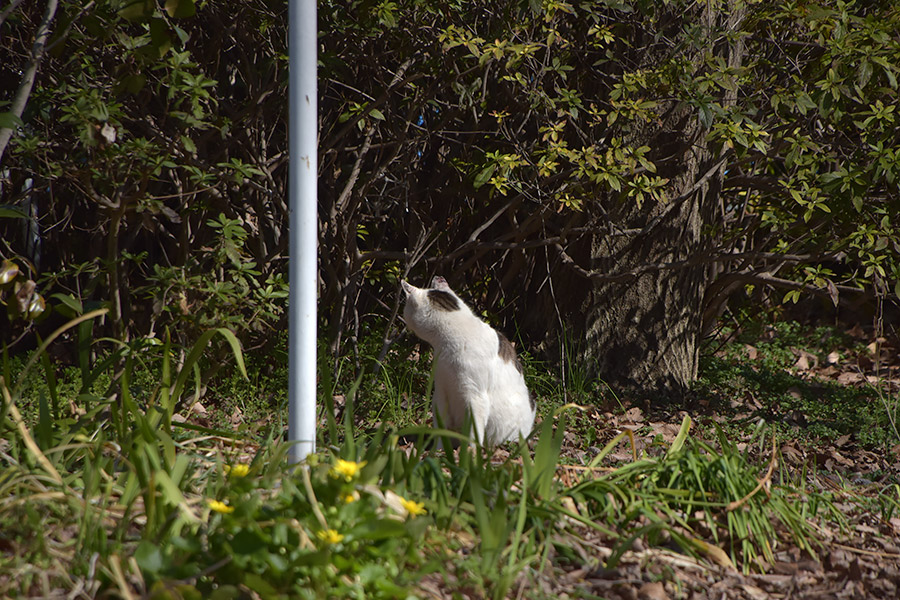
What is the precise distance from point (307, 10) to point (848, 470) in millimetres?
3182

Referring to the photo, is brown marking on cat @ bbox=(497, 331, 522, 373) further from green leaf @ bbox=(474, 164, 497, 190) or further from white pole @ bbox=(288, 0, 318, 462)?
white pole @ bbox=(288, 0, 318, 462)

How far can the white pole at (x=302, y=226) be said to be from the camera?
2.21m

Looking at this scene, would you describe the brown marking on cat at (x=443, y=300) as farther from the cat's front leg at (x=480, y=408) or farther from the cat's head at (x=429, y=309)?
the cat's front leg at (x=480, y=408)

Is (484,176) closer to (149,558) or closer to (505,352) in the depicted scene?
(505,352)

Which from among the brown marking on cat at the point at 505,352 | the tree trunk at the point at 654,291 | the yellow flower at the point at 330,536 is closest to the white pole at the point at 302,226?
the yellow flower at the point at 330,536

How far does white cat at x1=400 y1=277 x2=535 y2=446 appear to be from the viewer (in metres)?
3.29

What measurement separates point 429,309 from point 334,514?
5.88ft

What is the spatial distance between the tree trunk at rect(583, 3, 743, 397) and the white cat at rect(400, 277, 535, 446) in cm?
148

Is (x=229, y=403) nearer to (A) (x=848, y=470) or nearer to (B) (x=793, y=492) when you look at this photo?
(B) (x=793, y=492)

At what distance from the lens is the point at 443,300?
135 inches

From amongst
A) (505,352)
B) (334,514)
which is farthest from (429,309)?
(334,514)

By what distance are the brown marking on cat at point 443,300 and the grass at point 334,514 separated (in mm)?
958

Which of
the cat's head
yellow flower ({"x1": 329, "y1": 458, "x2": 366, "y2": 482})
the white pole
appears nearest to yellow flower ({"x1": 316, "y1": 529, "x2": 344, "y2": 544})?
yellow flower ({"x1": 329, "y1": 458, "x2": 366, "y2": 482})

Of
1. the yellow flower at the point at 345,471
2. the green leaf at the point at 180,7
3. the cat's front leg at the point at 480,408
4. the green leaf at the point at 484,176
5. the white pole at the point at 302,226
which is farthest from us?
the green leaf at the point at 484,176
